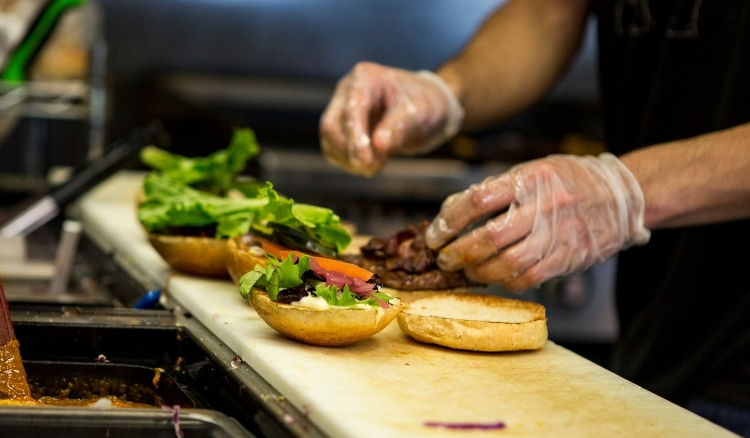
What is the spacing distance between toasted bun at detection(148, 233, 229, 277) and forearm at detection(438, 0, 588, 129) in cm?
115

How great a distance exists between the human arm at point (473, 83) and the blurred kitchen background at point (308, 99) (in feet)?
6.74

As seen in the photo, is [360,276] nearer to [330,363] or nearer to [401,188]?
[330,363]

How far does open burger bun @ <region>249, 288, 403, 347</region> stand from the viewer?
1468 mm

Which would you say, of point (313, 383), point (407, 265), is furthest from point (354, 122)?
point (313, 383)

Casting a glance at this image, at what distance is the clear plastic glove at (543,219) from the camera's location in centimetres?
178

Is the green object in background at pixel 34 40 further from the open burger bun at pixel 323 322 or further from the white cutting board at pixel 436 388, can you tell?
the open burger bun at pixel 323 322

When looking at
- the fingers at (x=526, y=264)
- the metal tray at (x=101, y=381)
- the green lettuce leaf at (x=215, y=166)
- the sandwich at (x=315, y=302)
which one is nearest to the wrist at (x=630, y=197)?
the fingers at (x=526, y=264)

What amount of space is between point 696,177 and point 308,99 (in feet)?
14.6

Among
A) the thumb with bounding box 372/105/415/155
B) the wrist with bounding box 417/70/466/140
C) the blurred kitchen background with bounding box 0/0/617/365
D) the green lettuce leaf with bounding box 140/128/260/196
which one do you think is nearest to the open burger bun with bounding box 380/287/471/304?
the thumb with bounding box 372/105/415/155

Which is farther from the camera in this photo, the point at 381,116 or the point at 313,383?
the point at 381,116

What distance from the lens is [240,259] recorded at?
1826mm

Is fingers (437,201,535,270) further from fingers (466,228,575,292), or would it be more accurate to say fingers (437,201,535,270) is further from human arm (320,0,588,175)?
human arm (320,0,588,175)

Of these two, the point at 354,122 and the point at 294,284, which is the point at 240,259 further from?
the point at 354,122

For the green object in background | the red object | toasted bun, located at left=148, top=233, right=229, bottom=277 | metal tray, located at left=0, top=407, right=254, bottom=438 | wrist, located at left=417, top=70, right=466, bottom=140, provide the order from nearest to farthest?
metal tray, located at left=0, top=407, right=254, bottom=438 < the red object < toasted bun, located at left=148, top=233, right=229, bottom=277 < wrist, located at left=417, top=70, right=466, bottom=140 < the green object in background
